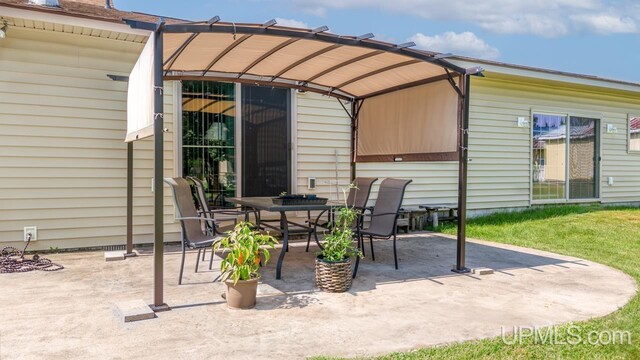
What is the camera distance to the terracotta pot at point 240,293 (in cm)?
340

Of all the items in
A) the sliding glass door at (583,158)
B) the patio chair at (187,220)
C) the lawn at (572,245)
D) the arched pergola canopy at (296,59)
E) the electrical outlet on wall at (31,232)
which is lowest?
the lawn at (572,245)

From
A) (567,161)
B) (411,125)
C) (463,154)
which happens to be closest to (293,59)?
(411,125)

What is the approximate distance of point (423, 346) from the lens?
2.72m

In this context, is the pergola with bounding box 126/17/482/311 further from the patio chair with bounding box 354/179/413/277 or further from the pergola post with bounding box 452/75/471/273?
the patio chair with bounding box 354/179/413/277

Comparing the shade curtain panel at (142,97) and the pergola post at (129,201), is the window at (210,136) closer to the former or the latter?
the pergola post at (129,201)

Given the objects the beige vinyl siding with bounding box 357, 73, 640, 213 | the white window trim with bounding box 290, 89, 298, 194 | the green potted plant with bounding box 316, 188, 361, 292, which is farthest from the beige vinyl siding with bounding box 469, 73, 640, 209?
the green potted plant with bounding box 316, 188, 361, 292

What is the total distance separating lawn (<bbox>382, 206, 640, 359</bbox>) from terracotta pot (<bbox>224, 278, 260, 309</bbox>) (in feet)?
4.15

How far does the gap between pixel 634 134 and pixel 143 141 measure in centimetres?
1058

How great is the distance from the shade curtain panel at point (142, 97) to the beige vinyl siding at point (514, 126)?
242 inches

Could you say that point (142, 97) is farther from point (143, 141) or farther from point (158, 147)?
point (143, 141)

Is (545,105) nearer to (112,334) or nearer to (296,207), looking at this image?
(296,207)

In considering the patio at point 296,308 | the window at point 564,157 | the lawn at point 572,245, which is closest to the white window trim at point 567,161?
the window at point 564,157

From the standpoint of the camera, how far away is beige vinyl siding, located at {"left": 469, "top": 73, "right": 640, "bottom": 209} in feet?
28.4

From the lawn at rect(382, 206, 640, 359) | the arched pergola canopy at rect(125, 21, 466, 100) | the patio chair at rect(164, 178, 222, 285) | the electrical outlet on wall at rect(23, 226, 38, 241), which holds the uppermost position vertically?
the arched pergola canopy at rect(125, 21, 466, 100)
